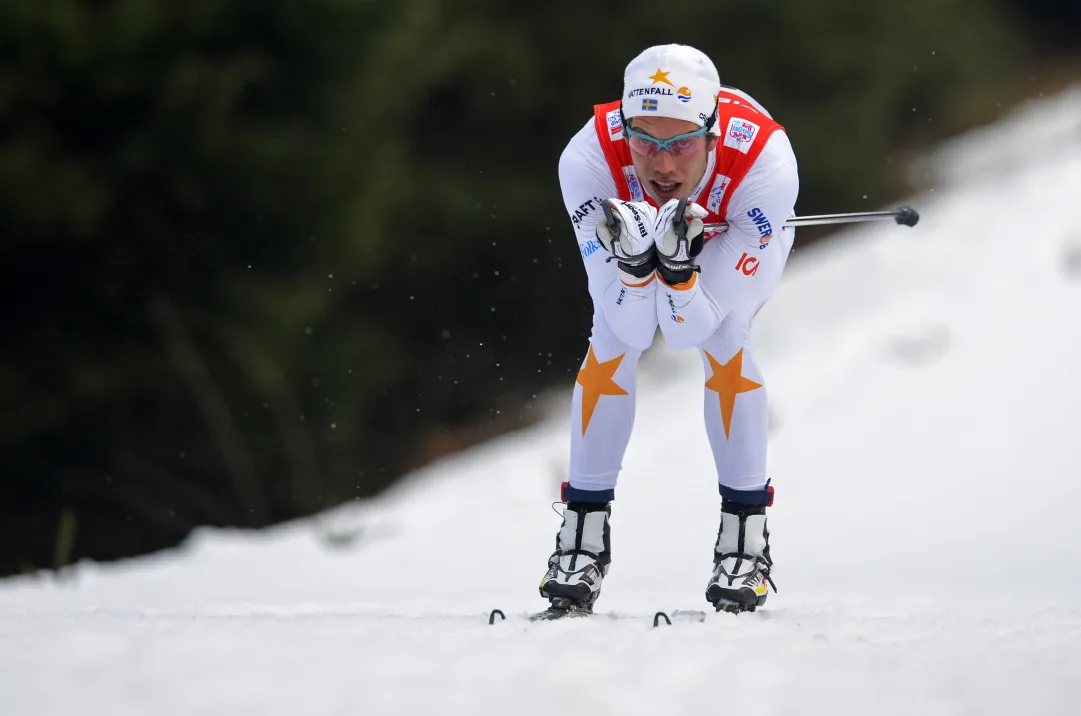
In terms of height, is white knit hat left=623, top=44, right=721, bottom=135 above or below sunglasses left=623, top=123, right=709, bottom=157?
above

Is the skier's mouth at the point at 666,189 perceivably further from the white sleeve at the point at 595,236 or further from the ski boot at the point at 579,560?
the ski boot at the point at 579,560

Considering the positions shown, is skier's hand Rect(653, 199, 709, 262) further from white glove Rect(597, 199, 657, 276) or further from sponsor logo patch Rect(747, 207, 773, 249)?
sponsor logo patch Rect(747, 207, 773, 249)

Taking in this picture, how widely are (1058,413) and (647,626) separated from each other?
554 cm

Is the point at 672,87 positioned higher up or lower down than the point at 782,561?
higher up

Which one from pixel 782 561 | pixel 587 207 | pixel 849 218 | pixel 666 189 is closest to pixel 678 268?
pixel 666 189

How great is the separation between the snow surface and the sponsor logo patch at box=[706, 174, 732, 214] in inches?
53.4

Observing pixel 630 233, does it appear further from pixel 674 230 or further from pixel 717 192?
pixel 717 192

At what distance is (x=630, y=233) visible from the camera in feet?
13.0

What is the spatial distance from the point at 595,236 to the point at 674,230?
0.40m

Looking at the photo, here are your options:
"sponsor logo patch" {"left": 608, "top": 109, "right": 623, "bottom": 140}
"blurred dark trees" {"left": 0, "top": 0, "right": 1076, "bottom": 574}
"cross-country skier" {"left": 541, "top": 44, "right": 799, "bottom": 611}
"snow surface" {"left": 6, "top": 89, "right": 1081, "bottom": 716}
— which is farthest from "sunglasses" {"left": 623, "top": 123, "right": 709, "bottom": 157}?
"blurred dark trees" {"left": 0, "top": 0, "right": 1076, "bottom": 574}

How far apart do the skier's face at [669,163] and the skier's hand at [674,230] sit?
0.39ft

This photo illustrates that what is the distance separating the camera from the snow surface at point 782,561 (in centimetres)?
290

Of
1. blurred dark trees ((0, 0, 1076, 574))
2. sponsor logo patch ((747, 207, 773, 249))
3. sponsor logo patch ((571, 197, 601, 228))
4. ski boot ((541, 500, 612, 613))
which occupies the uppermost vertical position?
blurred dark trees ((0, 0, 1076, 574))

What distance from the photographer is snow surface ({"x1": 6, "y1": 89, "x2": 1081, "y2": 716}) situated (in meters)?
2.90
